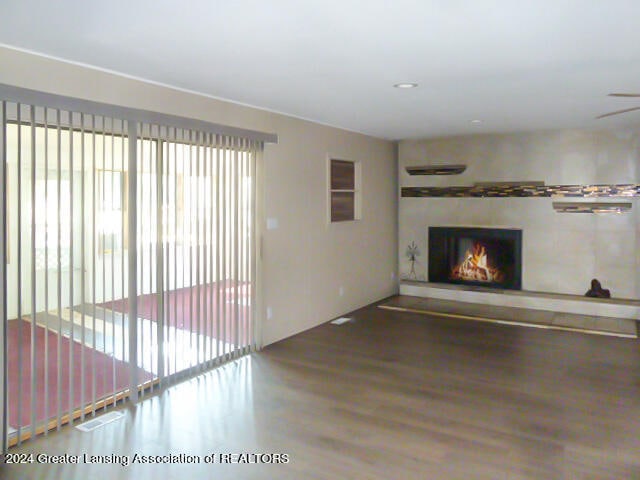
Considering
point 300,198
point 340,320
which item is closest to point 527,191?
point 340,320

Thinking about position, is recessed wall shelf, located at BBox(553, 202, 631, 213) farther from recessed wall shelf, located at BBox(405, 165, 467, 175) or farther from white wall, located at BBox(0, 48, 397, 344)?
white wall, located at BBox(0, 48, 397, 344)

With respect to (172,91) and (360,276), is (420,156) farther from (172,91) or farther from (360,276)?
(172,91)

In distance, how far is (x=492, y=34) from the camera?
113 inches

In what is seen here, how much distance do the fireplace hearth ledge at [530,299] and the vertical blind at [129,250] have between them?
3.58 meters

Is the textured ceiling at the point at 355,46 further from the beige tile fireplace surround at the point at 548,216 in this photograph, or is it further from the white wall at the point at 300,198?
the beige tile fireplace surround at the point at 548,216

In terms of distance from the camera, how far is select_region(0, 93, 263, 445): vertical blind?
10.9ft

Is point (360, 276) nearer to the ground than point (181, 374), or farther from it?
farther from it

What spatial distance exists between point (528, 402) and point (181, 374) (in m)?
2.82

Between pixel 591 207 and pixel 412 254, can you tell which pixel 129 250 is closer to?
pixel 412 254

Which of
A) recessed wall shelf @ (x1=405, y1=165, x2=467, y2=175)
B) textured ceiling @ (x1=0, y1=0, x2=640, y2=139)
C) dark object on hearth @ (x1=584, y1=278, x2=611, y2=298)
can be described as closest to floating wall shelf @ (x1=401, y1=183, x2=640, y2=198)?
recessed wall shelf @ (x1=405, y1=165, x2=467, y2=175)

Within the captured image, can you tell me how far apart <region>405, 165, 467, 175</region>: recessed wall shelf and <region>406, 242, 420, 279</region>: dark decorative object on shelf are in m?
1.13

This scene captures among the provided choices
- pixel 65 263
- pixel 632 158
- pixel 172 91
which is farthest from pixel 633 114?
pixel 65 263

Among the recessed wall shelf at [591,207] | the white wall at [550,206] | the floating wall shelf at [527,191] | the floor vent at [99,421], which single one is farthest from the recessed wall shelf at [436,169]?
the floor vent at [99,421]

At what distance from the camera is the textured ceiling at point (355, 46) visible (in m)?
2.52
